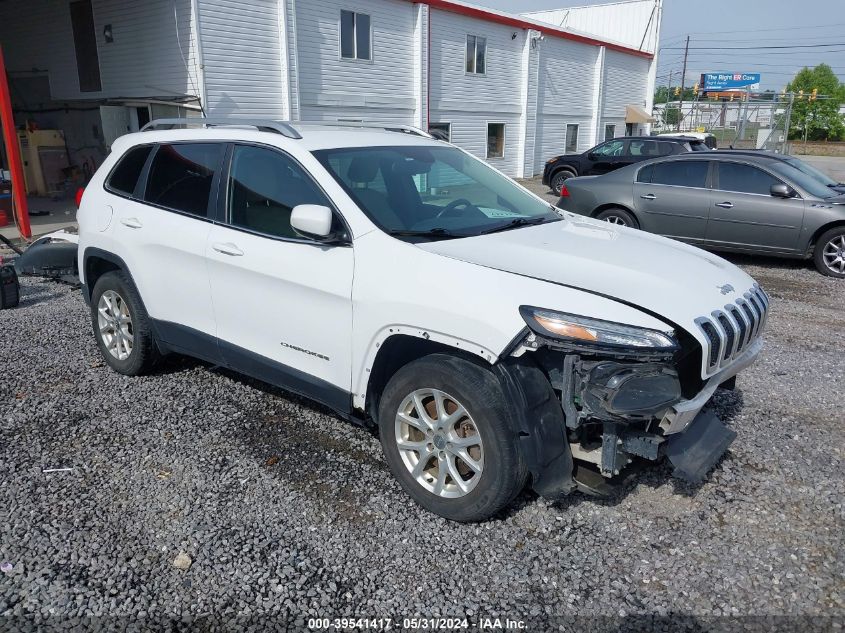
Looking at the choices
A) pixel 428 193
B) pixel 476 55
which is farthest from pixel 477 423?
pixel 476 55

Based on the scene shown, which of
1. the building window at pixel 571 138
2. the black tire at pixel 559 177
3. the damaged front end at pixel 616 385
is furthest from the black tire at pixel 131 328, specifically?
the building window at pixel 571 138

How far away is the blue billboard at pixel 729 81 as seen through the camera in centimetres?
8431

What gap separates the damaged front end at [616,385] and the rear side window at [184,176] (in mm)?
2408

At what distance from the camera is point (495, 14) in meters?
22.8

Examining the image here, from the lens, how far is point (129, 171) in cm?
498

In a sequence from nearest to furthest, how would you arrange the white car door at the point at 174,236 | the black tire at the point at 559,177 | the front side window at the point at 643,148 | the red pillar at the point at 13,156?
the white car door at the point at 174,236, the red pillar at the point at 13,156, the front side window at the point at 643,148, the black tire at the point at 559,177

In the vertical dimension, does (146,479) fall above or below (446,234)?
below

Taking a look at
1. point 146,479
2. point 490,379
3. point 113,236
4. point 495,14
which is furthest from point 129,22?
point 490,379

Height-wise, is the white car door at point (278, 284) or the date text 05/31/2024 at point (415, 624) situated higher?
the white car door at point (278, 284)

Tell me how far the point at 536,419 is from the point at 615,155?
54.7 ft

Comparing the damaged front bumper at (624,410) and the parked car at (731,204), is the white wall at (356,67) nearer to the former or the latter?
the parked car at (731,204)

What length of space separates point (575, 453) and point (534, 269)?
0.89m

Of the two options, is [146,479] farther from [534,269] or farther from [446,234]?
[534,269]

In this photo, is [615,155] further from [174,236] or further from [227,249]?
[227,249]
